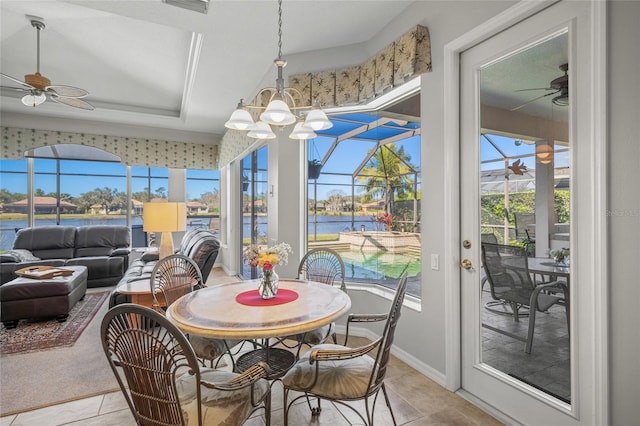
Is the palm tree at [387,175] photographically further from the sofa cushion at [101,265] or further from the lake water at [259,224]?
the sofa cushion at [101,265]

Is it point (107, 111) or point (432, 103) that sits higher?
point (107, 111)

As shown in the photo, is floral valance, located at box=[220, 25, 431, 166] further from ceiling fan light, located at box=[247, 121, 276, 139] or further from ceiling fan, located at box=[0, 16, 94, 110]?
ceiling fan, located at box=[0, 16, 94, 110]

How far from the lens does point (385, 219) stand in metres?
3.37

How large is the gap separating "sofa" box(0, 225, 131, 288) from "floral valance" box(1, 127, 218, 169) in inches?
60.0

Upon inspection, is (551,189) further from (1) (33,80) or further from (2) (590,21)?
(1) (33,80)

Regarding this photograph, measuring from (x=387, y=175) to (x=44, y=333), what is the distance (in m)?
4.15

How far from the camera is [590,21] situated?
60.8 inches

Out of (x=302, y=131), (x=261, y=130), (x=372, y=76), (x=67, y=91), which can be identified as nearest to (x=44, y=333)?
(x=67, y=91)

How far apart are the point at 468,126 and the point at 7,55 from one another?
603cm

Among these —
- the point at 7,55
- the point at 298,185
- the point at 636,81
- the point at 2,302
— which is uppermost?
the point at 7,55

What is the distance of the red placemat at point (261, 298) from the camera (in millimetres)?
1990

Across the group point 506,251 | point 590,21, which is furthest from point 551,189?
point 590,21

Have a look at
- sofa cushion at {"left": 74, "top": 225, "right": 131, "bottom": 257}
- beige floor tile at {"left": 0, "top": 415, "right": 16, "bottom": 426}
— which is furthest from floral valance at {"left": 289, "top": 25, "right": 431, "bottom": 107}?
sofa cushion at {"left": 74, "top": 225, "right": 131, "bottom": 257}

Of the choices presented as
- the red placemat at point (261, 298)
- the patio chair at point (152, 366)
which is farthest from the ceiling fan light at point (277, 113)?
the patio chair at point (152, 366)
